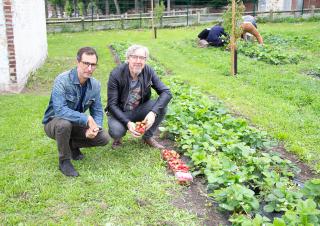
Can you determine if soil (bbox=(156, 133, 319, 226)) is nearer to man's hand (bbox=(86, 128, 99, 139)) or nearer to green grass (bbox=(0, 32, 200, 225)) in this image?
green grass (bbox=(0, 32, 200, 225))

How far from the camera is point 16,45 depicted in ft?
26.9

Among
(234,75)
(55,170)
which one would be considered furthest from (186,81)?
(55,170)

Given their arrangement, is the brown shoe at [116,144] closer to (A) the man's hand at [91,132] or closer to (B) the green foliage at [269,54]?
(A) the man's hand at [91,132]

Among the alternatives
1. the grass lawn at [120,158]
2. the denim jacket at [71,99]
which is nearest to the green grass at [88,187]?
the grass lawn at [120,158]

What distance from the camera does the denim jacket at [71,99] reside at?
4.16 metres

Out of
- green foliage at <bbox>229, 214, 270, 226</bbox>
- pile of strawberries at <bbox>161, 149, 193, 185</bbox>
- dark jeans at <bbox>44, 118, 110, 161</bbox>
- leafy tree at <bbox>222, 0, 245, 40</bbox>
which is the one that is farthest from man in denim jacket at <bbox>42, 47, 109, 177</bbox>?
leafy tree at <bbox>222, 0, 245, 40</bbox>

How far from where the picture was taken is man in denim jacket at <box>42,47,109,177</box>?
4.15 m

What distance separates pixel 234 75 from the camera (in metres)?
9.47

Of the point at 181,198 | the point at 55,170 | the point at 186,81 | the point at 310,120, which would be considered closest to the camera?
the point at 181,198

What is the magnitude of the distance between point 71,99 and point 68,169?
716 millimetres

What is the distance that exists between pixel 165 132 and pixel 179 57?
23.7 ft

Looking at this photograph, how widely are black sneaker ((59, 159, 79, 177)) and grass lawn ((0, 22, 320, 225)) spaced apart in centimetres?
6

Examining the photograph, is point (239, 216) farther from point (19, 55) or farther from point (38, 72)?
point (38, 72)

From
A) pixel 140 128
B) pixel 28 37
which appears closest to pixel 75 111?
pixel 140 128
